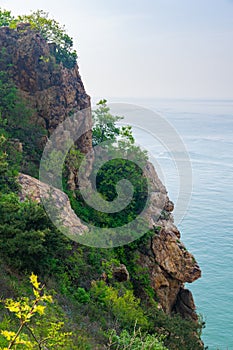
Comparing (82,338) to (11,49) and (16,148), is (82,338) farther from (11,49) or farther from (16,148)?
(11,49)

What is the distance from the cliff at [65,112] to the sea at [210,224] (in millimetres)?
5424

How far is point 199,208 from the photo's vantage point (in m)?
50.0

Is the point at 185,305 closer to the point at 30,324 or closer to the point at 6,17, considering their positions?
the point at 30,324

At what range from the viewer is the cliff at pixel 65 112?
72.1ft

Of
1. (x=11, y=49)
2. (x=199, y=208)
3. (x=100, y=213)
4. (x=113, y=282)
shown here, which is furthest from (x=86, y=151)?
(x=199, y=208)

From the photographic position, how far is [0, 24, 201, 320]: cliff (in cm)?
2198

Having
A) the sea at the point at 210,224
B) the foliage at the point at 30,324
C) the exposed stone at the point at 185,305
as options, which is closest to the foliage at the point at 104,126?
the sea at the point at 210,224

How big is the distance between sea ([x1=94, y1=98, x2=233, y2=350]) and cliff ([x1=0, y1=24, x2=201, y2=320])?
542cm

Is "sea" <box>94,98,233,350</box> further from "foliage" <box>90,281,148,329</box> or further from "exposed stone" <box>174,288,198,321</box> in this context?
"foliage" <box>90,281,148,329</box>

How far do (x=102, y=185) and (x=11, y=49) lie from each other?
9748 millimetres

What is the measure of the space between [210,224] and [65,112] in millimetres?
26025

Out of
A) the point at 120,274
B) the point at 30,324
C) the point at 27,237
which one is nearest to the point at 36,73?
the point at 120,274

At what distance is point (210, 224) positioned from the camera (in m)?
44.7

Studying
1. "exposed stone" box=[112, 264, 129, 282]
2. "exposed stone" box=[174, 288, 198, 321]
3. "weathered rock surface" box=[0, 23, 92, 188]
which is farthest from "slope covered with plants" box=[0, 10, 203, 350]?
"exposed stone" box=[174, 288, 198, 321]
